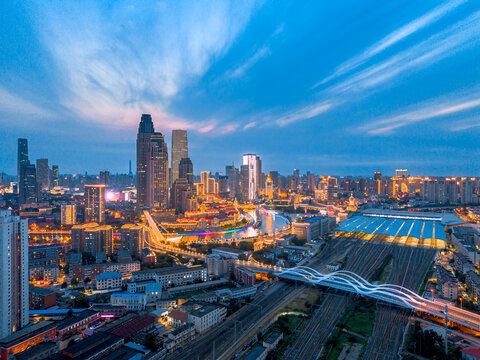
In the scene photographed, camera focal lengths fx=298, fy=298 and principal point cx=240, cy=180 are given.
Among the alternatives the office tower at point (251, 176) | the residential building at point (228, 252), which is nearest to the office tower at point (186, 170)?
the office tower at point (251, 176)

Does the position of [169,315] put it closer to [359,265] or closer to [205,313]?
[205,313]

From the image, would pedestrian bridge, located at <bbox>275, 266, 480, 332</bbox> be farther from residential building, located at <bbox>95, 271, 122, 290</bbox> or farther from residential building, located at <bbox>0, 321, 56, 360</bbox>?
residential building, located at <bbox>0, 321, 56, 360</bbox>

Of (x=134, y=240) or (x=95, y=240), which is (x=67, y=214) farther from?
(x=134, y=240)

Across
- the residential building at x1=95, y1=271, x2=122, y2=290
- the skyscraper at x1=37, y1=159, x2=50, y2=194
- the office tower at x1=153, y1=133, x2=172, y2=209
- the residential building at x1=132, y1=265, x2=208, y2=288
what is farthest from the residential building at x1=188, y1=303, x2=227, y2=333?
the skyscraper at x1=37, y1=159, x2=50, y2=194

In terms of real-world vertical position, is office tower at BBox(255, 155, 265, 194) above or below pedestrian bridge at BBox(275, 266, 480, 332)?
above

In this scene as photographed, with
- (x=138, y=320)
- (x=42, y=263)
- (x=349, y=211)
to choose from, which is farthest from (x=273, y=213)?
(x=138, y=320)

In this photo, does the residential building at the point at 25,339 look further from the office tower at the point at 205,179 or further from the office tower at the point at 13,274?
the office tower at the point at 205,179
